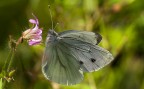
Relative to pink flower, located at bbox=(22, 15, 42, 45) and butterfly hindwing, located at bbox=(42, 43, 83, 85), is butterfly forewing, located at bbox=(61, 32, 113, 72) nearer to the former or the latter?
butterfly hindwing, located at bbox=(42, 43, 83, 85)

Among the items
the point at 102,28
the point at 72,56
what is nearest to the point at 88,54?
the point at 72,56

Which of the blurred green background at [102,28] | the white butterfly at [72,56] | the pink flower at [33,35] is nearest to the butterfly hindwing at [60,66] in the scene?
the white butterfly at [72,56]

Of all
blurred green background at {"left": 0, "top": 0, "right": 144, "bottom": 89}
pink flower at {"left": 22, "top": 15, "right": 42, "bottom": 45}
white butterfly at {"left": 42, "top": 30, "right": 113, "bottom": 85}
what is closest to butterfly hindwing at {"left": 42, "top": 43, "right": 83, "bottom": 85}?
white butterfly at {"left": 42, "top": 30, "right": 113, "bottom": 85}

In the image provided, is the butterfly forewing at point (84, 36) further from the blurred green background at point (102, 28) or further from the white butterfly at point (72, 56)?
the blurred green background at point (102, 28)

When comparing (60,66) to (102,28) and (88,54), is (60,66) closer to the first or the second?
(88,54)

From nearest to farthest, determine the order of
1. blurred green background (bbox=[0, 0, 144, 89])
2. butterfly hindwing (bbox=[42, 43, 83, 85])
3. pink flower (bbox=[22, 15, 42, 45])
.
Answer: butterfly hindwing (bbox=[42, 43, 83, 85]) → pink flower (bbox=[22, 15, 42, 45]) → blurred green background (bbox=[0, 0, 144, 89])
